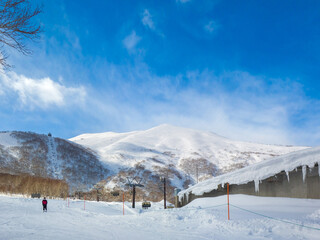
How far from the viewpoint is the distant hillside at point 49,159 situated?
80500 mm

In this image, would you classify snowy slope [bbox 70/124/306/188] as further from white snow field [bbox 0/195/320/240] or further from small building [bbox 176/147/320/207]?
white snow field [bbox 0/195/320/240]

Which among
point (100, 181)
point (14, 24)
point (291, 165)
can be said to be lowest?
point (100, 181)

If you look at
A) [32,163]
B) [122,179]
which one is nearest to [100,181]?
[122,179]

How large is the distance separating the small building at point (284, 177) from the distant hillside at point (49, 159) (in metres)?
73.7

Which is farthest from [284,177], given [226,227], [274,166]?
[226,227]

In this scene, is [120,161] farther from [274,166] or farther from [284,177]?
[284,177]

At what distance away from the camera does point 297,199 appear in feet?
35.9

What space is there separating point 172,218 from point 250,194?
5.27 m

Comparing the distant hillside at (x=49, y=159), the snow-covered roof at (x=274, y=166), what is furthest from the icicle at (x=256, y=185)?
the distant hillside at (x=49, y=159)

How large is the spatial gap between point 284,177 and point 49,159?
95.3 m

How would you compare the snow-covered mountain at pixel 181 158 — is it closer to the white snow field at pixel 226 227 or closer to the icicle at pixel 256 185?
the icicle at pixel 256 185

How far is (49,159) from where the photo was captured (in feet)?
303

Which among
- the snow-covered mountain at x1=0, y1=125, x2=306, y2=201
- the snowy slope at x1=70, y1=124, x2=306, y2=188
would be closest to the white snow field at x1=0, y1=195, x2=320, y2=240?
the snow-covered mountain at x1=0, y1=125, x2=306, y2=201

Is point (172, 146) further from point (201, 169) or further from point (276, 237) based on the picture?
point (276, 237)
